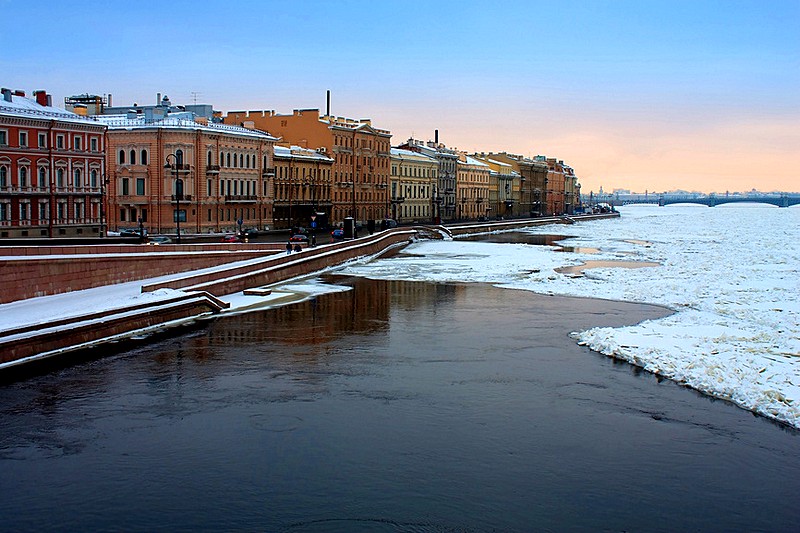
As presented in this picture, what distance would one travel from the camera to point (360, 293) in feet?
141

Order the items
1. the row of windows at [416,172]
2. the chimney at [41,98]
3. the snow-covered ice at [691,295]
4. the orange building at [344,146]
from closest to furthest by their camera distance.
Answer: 1. the snow-covered ice at [691,295]
2. the chimney at [41,98]
3. the orange building at [344,146]
4. the row of windows at [416,172]

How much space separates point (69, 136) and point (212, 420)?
130 feet

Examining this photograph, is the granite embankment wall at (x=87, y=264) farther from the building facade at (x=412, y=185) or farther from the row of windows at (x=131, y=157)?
the building facade at (x=412, y=185)

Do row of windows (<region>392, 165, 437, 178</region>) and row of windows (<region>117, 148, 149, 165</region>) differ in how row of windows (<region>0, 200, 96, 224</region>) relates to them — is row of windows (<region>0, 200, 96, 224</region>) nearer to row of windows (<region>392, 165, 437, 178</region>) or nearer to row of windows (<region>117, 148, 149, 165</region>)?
row of windows (<region>117, 148, 149, 165</region>)

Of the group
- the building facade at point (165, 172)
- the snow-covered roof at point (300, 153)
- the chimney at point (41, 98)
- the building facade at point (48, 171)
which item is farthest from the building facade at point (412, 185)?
the building facade at point (48, 171)

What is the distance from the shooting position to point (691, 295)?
4144cm

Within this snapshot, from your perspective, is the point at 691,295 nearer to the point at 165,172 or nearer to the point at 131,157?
the point at 165,172

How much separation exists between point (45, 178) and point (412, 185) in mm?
69672

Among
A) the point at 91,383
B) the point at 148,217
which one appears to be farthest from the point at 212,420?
the point at 148,217

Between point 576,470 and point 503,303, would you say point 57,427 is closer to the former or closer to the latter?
point 576,470

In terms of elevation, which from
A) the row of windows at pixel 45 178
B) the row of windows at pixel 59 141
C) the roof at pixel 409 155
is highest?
the roof at pixel 409 155

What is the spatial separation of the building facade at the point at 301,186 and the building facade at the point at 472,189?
148ft

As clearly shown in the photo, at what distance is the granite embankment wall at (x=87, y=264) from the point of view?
32688mm

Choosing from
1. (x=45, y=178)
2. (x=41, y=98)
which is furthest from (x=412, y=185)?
(x=45, y=178)
